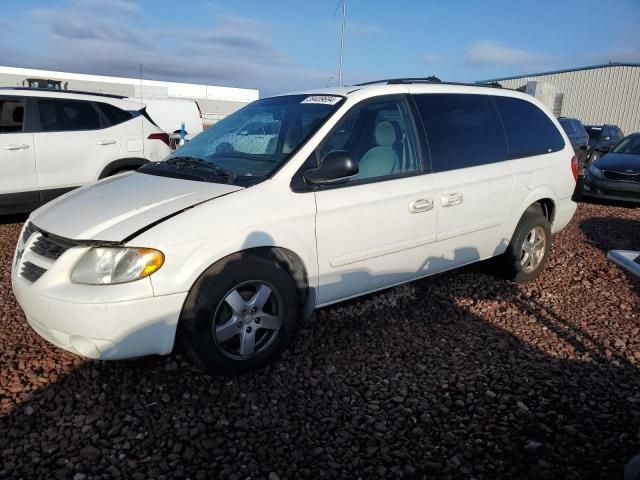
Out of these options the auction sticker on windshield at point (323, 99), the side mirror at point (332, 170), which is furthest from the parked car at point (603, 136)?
the side mirror at point (332, 170)

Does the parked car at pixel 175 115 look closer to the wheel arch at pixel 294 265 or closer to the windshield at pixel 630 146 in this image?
the windshield at pixel 630 146

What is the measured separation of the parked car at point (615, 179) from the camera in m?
9.60

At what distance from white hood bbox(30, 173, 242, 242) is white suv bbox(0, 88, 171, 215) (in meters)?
3.61

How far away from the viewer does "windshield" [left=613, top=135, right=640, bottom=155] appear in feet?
35.8

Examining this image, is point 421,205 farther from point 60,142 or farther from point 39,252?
point 60,142

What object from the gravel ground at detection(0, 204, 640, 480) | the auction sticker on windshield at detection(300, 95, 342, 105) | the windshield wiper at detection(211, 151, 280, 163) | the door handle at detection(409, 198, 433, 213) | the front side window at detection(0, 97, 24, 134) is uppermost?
the auction sticker on windshield at detection(300, 95, 342, 105)

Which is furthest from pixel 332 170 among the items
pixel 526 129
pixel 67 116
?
pixel 67 116

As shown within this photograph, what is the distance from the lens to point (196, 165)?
365 centimetres

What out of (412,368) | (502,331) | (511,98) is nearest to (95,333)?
(412,368)

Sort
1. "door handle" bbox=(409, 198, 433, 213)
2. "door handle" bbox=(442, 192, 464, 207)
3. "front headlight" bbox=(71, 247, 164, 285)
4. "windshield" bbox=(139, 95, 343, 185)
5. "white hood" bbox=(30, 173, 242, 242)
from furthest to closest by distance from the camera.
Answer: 1. "door handle" bbox=(442, 192, 464, 207)
2. "door handle" bbox=(409, 198, 433, 213)
3. "windshield" bbox=(139, 95, 343, 185)
4. "white hood" bbox=(30, 173, 242, 242)
5. "front headlight" bbox=(71, 247, 164, 285)

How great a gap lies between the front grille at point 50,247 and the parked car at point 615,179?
32.1 feet

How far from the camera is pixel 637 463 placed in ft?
6.91

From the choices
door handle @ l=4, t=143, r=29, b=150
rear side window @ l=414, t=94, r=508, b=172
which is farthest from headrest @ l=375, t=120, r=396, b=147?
door handle @ l=4, t=143, r=29, b=150

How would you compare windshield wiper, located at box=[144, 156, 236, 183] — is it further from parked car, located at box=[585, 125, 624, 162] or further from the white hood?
parked car, located at box=[585, 125, 624, 162]
